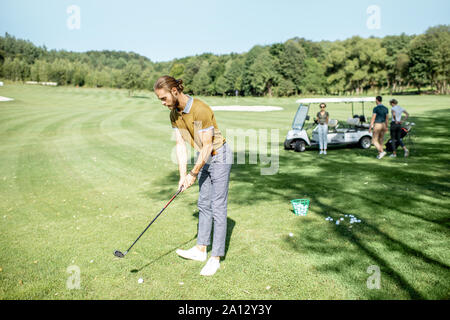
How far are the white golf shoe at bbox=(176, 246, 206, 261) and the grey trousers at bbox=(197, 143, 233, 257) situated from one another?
0.33m

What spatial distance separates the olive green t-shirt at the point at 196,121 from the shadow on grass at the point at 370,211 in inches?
81.8

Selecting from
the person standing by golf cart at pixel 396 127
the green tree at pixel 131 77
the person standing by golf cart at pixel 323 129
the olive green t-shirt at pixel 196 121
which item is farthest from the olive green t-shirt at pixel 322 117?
the green tree at pixel 131 77

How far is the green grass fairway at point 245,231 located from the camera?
144 inches

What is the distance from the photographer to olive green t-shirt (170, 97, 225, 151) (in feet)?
12.1

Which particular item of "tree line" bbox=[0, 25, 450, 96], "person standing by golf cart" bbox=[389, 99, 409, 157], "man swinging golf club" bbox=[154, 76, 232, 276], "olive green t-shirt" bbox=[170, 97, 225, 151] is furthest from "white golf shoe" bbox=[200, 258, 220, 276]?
"tree line" bbox=[0, 25, 450, 96]

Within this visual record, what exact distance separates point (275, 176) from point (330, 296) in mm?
5440

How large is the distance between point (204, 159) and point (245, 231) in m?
1.94

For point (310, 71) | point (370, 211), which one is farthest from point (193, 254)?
point (310, 71)

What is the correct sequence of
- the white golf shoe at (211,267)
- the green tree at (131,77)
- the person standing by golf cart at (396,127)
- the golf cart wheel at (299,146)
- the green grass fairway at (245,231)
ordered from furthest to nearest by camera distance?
the green tree at (131,77)
the golf cart wheel at (299,146)
the person standing by golf cart at (396,127)
the white golf shoe at (211,267)
the green grass fairway at (245,231)

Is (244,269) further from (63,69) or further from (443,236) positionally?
(63,69)

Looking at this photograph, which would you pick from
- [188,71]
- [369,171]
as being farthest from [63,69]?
[369,171]

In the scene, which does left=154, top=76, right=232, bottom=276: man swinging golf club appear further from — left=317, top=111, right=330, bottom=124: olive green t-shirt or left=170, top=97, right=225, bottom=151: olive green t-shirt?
left=317, top=111, right=330, bottom=124: olive green t-shirt

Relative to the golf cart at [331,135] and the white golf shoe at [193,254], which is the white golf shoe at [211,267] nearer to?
the white golf shoe at [193,254]

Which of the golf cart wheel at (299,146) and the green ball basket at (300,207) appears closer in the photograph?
the green ball basket at (300,207)
